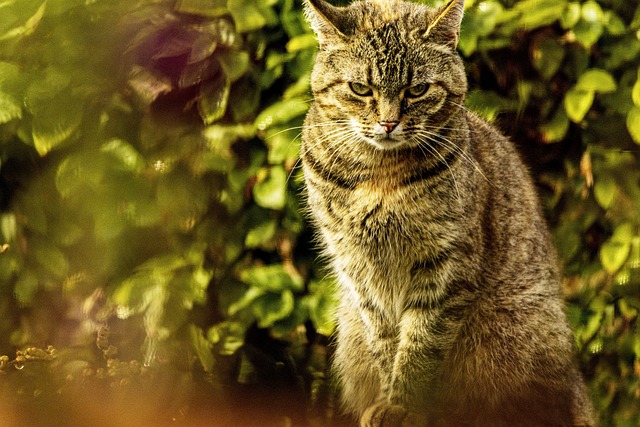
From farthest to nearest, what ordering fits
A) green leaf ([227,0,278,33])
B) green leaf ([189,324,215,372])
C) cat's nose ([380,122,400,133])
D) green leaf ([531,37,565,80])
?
green leaf ([189,324,215,372]), green leaf ([531,37,565,80]), green leaf ([227,0,278,33]), cat's nose ([380,122,400,133])

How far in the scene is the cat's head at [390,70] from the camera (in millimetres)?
2092

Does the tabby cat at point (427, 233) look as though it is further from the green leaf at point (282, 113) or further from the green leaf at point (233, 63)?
the green leaf at point (233, 63)

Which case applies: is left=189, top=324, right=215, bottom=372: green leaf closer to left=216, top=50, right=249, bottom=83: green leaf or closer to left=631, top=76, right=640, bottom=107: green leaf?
left=216, top=50, right=249, bottom=83: green leaf

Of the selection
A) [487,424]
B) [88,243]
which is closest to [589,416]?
[487,424]

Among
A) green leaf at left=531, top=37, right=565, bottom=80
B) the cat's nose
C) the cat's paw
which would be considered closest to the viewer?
the cat's nose

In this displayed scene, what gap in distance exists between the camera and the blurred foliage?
2.70m

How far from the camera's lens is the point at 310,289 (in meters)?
2.90

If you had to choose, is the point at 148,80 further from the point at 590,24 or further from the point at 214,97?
the point at 590,24

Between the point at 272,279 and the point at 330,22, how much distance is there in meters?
1.02

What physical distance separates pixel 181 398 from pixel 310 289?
597 mm

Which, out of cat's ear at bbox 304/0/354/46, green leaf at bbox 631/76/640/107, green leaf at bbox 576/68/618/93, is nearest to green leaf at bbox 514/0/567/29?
green leaf at bbox 576/68/618/93

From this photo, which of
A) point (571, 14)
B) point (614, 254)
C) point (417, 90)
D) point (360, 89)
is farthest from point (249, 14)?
point (614, 254)

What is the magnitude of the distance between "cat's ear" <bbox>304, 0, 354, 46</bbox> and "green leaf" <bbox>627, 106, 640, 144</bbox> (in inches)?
44.1

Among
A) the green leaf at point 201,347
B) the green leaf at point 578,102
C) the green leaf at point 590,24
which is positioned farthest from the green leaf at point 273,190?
the green leaf at point 590,24
